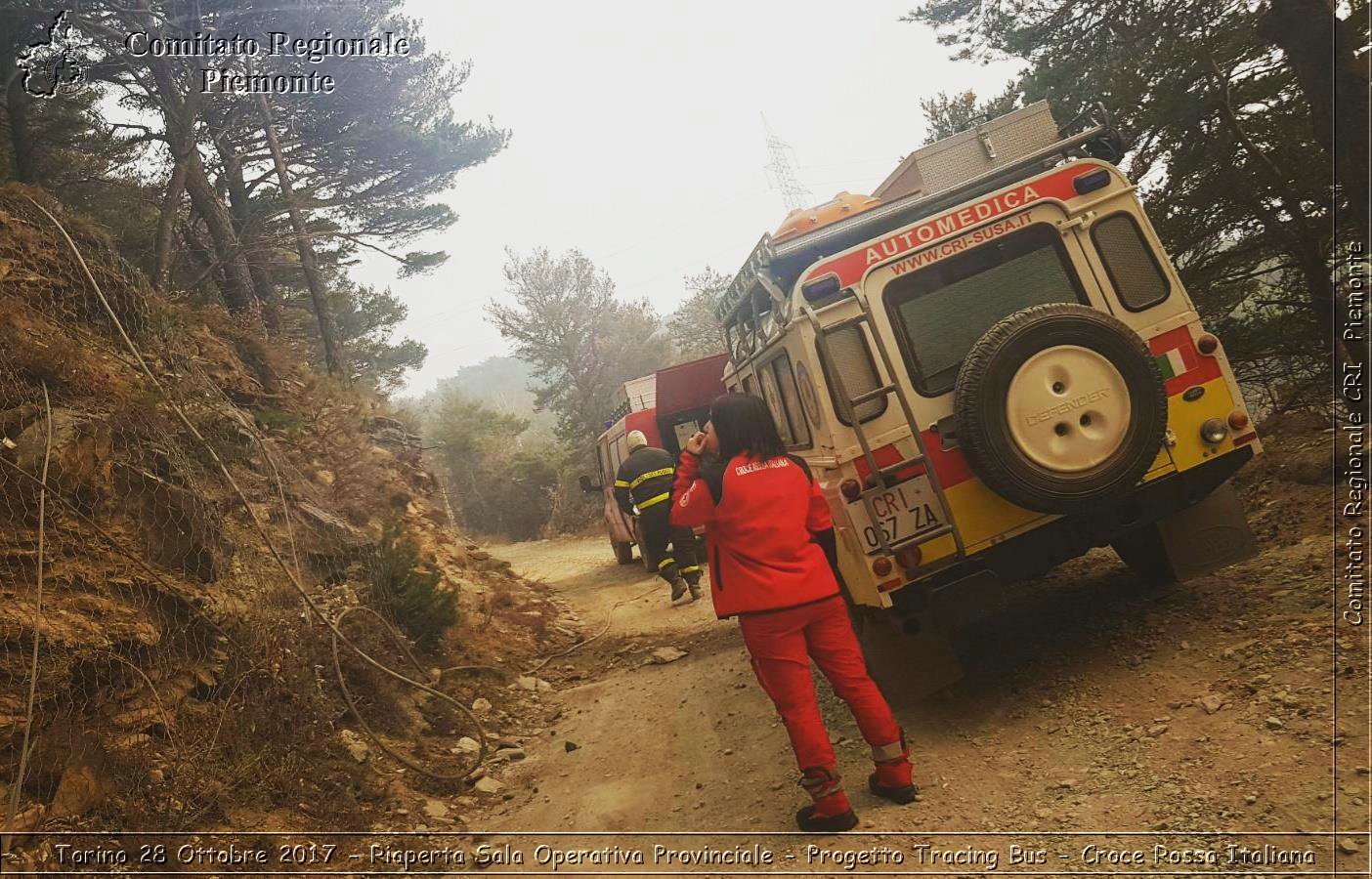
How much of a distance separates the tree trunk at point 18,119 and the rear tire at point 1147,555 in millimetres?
13522

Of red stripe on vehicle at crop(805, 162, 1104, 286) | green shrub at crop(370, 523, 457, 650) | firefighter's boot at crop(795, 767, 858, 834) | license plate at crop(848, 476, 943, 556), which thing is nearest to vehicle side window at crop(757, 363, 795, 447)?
red stripe on vehicle at crop(805, 162, 1104, 286)

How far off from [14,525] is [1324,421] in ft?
30.1

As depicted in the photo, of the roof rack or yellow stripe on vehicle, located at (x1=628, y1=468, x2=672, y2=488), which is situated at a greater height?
the roof rack

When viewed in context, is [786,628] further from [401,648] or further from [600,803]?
[401,648]

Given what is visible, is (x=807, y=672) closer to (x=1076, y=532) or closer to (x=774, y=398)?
(x=1076, y=532)

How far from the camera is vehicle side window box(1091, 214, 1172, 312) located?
451 cm

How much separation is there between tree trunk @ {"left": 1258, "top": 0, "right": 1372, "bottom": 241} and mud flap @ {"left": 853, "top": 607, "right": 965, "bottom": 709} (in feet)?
13.7

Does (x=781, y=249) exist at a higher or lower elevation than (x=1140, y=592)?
higher

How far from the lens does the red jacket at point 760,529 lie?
3637mm

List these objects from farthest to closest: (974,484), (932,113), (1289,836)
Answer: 1. (932,113)
2. (974,484)
3. (1289,836)

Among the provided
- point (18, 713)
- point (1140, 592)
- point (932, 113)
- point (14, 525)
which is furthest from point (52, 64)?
point (932, 113)

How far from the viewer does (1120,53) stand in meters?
9.12

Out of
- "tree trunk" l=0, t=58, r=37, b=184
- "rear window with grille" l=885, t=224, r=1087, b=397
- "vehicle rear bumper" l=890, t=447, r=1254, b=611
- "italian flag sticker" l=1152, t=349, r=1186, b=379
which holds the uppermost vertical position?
"tree trunk" l=0, t=58, r=37, b=184

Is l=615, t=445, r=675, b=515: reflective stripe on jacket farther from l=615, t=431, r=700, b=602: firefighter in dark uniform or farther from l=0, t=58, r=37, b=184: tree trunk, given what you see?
l=0, t=58, r=37, b=184: tree trunk
